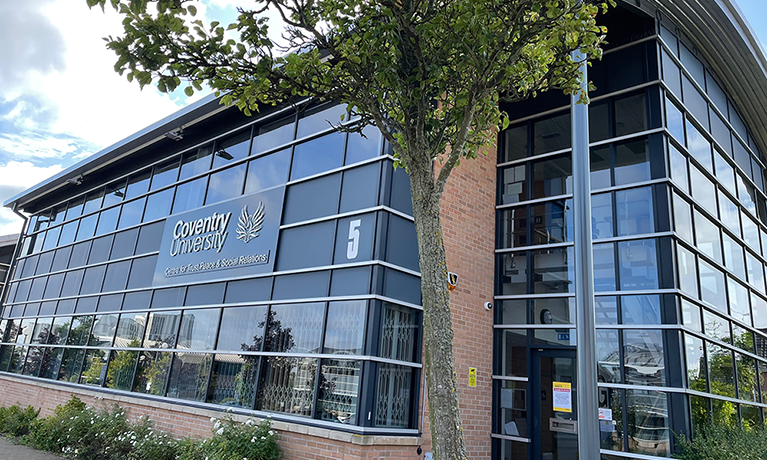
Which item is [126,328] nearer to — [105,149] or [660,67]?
[105,149]

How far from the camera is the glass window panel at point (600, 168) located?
9.23 metres

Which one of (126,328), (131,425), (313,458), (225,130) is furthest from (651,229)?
(126,328)

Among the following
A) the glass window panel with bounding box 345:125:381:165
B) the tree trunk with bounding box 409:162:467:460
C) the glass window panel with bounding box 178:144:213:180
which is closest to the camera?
the tree trunk with bounding box 409:162:467:460

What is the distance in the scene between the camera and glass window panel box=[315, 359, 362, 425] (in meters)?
7.52

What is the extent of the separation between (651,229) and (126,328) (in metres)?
11.5

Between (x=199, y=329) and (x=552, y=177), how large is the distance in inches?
294

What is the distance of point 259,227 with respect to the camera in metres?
10.0

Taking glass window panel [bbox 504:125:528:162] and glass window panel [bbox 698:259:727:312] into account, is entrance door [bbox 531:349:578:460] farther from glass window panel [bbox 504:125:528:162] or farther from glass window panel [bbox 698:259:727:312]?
glass window panel [bbox 504:125:528:162]

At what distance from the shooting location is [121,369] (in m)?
12.2

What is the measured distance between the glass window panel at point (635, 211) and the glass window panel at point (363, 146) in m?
4.15

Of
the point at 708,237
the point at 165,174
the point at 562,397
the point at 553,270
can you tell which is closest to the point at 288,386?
the point at 562,397

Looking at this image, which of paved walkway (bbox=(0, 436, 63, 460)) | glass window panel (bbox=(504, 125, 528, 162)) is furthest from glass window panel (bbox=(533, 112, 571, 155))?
paved walkway (bbox=(0, 436, 63, 460))

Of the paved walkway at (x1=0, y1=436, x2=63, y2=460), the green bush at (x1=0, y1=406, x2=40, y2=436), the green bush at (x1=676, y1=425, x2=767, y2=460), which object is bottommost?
the paved walkway at (x1=0, y1=436, x2=63, y2=460)

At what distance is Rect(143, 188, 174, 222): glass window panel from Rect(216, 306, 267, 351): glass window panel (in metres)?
4.49
